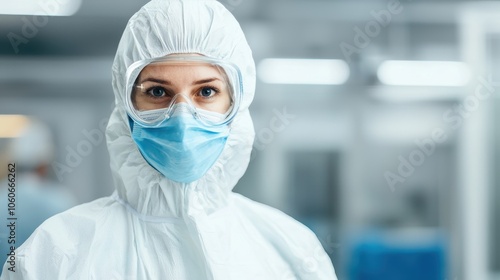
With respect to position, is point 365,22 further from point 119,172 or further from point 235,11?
point 119,172

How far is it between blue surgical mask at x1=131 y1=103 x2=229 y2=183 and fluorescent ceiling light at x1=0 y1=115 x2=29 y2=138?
0.83m

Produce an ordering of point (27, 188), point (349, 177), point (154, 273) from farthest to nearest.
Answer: point (349, 177), point (27, 188), point (154, 273)

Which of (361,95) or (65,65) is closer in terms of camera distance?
(65,65)

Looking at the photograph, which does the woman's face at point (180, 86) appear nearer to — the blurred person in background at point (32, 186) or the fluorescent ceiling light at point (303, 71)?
the blurred person in background at point (32, 186)

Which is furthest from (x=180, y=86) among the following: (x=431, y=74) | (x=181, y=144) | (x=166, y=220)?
(x=431, y=74)

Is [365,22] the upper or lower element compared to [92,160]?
upper

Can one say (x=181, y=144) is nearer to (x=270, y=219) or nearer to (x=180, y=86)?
(x=180, y=86)

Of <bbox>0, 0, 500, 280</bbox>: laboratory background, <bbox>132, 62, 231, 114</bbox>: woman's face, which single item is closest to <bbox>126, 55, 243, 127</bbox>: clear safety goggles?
<bbox>132, 62, 231, 114</bbox>: woman's face

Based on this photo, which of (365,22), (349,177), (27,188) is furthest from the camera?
(349,177)

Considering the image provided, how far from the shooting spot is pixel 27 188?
170 centimetres

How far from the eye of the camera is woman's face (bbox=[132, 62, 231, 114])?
1.10 metres

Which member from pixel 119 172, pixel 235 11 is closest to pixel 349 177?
pixel 235 11

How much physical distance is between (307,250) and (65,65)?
124 centimetres

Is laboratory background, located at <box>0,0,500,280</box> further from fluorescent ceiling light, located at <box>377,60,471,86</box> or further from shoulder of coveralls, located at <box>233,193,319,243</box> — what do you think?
shoulder of coveralls, located at <box>233,193,319,243</box>
